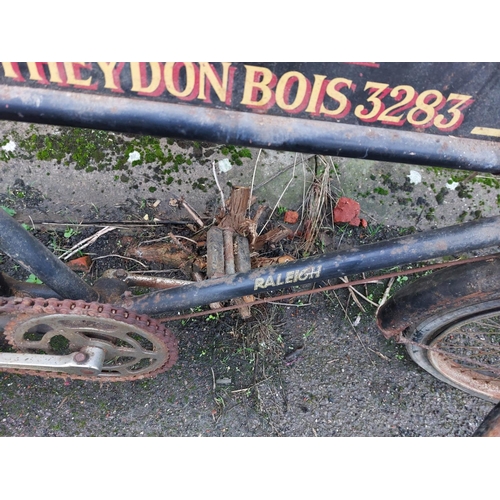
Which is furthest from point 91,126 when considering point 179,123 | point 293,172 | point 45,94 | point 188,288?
point 293,172

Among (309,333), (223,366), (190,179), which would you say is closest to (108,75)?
(190,179)

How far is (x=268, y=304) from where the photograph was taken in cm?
248

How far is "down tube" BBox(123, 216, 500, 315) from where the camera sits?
1.57 m

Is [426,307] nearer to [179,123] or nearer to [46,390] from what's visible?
[179,123]

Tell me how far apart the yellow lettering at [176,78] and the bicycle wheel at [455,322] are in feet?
4.10

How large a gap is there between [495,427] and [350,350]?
0.84m

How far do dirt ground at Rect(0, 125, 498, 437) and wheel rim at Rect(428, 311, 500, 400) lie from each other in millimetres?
132

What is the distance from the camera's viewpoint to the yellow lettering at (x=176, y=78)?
1.09m

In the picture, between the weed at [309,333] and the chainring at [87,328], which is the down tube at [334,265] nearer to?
the chainring at [87,328]

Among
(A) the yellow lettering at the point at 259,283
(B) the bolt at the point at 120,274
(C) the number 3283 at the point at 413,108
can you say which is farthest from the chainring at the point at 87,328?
(C) the number 3283 at the point at 413,108

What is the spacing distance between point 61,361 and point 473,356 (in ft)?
6.99

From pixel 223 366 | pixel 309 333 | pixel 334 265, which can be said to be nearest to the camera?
pixel 334 265

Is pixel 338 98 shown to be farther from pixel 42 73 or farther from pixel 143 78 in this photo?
pixel 42 73

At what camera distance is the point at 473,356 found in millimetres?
2518
